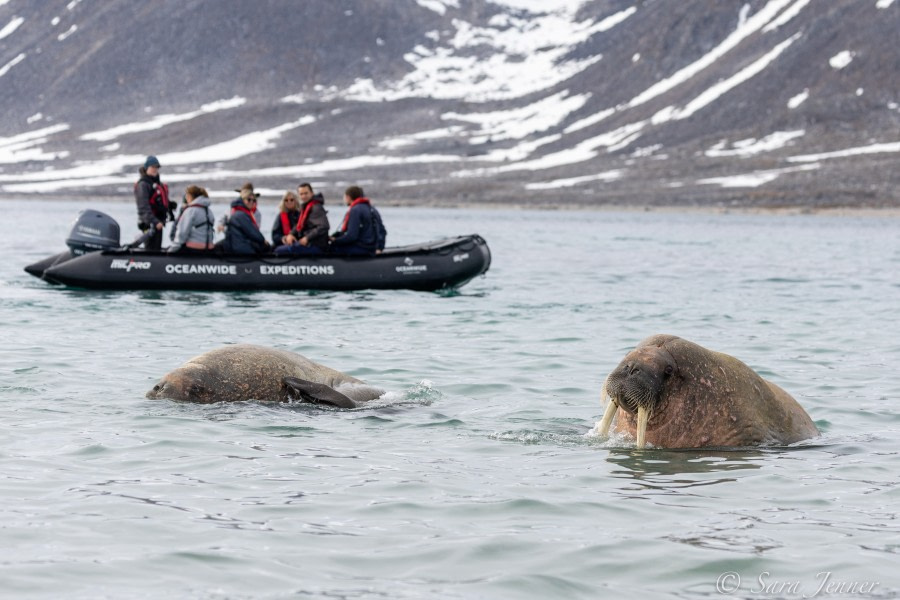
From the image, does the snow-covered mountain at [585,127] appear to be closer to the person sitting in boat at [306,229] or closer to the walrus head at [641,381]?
the person sitting in boat at [306,229]

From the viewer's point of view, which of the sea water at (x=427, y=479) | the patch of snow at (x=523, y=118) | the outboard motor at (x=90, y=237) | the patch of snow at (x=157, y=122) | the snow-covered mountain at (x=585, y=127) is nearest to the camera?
the sea water at (x=427, y=479)

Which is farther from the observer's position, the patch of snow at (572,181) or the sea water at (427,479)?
the patch of snow at (572,181)

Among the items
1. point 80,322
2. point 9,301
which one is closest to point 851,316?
point 80,322

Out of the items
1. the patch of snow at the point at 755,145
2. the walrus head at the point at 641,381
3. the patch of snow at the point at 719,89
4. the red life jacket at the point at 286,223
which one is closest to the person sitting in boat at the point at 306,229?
the red life jacket at the point at 286,223

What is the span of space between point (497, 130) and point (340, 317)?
499 feet

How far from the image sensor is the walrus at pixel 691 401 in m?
9.23

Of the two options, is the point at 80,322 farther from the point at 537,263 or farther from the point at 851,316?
the point at 537,263

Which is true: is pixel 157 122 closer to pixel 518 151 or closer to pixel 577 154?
pixel 518 151

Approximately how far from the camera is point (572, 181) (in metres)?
135

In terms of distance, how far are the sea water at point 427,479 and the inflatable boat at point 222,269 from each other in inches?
167

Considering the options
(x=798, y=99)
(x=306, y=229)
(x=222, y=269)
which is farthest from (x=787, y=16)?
(x=222, y=269)

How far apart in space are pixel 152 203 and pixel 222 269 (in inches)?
79.1

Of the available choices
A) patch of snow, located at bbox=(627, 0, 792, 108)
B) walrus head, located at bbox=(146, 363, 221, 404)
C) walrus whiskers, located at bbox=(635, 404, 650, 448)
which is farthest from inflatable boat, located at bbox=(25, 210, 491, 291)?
patch of snow, located at bbox=(627, 0, 792, 108)

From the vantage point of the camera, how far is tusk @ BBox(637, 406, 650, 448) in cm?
925
